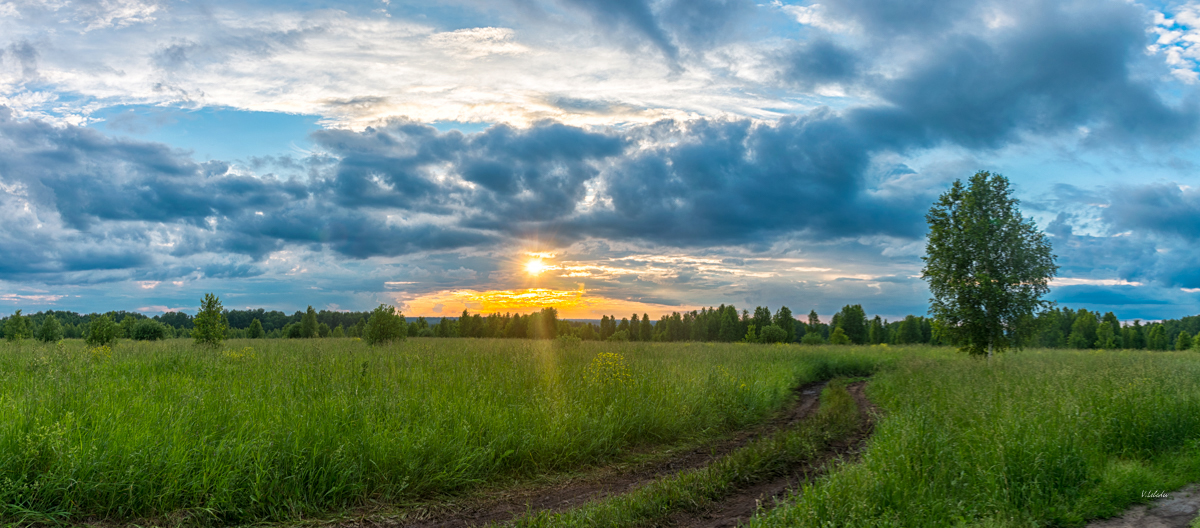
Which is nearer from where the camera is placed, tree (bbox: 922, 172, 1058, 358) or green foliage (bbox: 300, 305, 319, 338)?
tree (bbox: 922, 172, 1058, 358)

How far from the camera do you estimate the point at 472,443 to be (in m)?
7.32

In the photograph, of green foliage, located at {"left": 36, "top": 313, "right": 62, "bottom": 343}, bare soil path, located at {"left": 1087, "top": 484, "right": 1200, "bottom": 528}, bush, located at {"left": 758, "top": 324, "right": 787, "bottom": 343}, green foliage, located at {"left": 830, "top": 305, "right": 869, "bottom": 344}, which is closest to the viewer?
bare soil path, located at {"left": 1087, "top": 484, "right": 1200, "bottom": 528}

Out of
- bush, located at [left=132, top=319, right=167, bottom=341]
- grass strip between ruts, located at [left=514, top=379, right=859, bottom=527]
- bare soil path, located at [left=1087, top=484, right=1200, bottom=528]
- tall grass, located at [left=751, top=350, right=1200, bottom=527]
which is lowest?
bare soil path, located at [left=1087, top=484, right=1200, bottom=528]

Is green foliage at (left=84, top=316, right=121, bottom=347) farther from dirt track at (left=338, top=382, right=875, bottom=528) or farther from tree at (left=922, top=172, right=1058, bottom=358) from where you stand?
tree at (left=922, top=172, right=1058, bottom=358)

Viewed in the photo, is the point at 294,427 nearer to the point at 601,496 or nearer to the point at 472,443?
the point at 472,443

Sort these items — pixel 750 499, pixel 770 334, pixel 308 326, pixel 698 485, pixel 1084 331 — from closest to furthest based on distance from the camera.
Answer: pixel 750 499 → pixel 698 485 → pixel 308 326 → pixel 770 334 → pixel 1084 331

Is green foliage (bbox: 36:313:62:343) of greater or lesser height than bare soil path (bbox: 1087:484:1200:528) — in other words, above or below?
above

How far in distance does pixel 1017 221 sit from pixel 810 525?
19447mm

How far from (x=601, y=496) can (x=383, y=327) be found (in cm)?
1870

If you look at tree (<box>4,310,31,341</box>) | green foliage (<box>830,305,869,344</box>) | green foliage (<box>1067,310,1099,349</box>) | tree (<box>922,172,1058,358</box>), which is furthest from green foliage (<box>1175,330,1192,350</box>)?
tree (<box>4,310,31,341</box>)

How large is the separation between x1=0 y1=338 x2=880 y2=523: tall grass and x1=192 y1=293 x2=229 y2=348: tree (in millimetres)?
6300

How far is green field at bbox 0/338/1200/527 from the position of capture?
5.28 meters

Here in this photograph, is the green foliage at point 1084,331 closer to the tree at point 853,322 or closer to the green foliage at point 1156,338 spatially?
the green foliage at point 1156,338

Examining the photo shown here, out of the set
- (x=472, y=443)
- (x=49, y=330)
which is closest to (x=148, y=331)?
(x=49, y=330)
